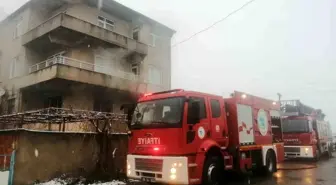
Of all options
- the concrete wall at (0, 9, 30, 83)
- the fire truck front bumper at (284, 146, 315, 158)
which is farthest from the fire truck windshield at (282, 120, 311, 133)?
the concrete wall at (0, 9, 30, 83)

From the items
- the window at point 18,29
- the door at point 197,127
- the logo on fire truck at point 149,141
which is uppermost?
the window at point 18,29

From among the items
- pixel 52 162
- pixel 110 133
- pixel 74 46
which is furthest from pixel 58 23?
pixel 52 162

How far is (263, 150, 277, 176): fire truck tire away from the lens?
10039mm

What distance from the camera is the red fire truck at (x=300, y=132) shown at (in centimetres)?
1481

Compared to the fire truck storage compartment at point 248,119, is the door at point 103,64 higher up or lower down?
higher up

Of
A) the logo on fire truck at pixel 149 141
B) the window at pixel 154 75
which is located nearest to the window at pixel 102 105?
the window at pixel 154 75

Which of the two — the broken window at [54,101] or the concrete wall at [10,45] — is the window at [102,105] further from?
the concrete wall at [10,45]

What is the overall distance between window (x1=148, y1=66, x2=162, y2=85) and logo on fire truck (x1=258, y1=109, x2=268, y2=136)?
1149 cm

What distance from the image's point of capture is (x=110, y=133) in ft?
35.4

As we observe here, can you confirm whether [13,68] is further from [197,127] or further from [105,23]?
[197,127]

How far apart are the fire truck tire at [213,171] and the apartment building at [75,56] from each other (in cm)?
925

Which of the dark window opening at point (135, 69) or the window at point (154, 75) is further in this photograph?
the window at point (154, 75)

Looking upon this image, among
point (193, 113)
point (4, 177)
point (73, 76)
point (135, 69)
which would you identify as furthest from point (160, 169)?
point (135, 69)

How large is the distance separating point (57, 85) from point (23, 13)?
23.2 feet
